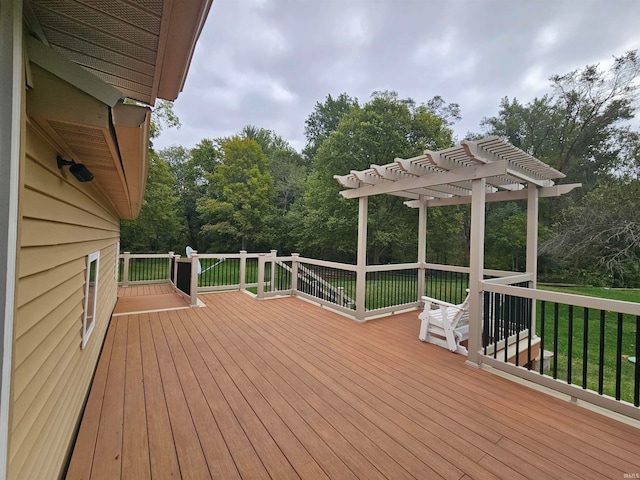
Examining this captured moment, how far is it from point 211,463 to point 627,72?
17470mm

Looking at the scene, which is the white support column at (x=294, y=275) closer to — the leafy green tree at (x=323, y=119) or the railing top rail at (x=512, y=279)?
the railing top rail at (x=512, y=279)

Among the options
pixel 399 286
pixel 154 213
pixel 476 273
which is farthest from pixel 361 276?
pixel 154 213

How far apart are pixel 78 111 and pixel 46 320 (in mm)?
1073

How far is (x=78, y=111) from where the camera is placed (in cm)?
103

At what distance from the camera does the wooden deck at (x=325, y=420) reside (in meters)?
1.77

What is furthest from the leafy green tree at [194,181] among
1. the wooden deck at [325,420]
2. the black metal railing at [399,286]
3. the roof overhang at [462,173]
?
the wooden deck at [325,420]

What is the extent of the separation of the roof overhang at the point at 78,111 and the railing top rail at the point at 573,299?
11.3 feet

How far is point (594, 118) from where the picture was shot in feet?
42.0

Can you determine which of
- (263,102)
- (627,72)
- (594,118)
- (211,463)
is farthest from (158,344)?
(263,102)

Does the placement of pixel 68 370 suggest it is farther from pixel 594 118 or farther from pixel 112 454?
pixel 594 118

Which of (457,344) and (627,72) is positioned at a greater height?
(627,72)

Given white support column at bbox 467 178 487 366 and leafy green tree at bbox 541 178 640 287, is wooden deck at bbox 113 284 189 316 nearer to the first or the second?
white support column at bbox 467 178 487 366

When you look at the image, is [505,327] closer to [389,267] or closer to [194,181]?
[389,267]

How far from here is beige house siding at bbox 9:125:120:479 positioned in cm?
106
